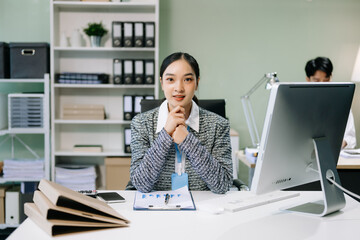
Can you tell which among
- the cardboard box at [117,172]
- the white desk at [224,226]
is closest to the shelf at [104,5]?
the cardboard box at [117,172]

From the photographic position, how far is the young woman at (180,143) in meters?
1.55

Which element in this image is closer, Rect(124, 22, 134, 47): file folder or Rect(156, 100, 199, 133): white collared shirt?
Rect(156, 100, 199, 133): white collared shirt

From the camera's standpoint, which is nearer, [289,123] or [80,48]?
[289,123]

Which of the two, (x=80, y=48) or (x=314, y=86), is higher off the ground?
(x=80, y=48)

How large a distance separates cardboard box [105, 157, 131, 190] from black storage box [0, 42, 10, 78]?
120 centimetres

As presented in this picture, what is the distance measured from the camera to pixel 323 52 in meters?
3.87

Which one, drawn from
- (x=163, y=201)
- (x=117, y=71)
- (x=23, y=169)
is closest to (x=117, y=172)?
(x=23, y=169)

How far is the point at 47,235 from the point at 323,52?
3517 mm

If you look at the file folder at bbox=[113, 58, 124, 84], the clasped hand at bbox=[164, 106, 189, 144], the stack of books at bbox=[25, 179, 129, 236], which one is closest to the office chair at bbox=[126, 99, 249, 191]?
the clasped hand at bbox=[164, 106, 189, 144]

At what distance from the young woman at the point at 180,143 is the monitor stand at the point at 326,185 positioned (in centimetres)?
37

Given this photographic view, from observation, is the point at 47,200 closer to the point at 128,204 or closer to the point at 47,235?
the point at 47,235

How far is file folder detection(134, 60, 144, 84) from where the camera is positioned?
341 cm

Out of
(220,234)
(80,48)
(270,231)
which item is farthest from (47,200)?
(80,48)

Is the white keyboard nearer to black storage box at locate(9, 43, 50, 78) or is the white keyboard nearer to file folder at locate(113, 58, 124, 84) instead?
file folder at locate(113, 58, 124, 84)
